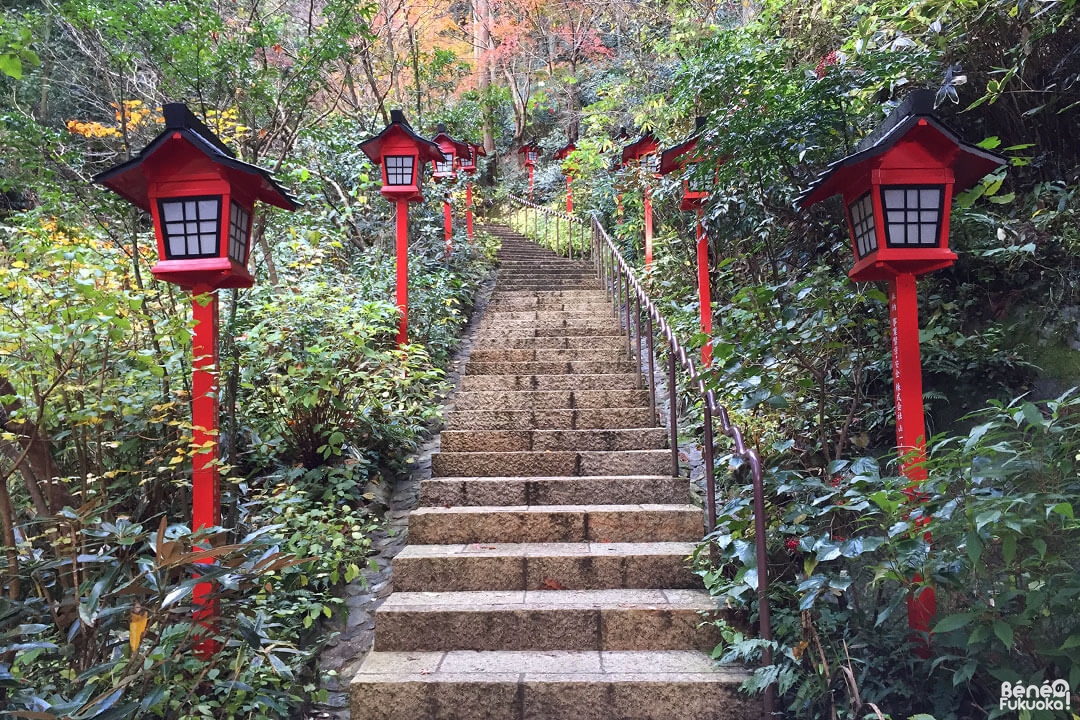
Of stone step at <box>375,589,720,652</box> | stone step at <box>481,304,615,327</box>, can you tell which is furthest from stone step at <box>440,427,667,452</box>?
stone step at <box>481,304,615,327</box>

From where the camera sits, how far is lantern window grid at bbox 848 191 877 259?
294cm

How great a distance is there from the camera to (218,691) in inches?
106

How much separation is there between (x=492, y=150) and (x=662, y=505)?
1801cm

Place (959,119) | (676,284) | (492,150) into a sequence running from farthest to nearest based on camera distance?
(492,150)
(676,284)
(959,119)

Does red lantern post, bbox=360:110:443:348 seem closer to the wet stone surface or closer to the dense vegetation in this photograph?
the dense vegetation

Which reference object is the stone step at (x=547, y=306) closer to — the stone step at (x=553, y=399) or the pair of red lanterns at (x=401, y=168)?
the pair of red lanterns at (x=401, y=168)

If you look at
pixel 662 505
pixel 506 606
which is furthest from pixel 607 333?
pixel 506 606

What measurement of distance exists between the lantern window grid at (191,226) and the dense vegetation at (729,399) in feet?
1.24

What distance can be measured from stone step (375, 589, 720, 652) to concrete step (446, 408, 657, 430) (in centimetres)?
212

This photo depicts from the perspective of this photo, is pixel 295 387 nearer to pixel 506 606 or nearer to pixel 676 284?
pixel 506 606

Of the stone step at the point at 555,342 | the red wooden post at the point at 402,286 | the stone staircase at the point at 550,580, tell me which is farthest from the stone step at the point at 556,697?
the stone step at the point at 555,342

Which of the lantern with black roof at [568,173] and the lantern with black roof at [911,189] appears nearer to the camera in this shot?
the lantern with black roof at [911,189]

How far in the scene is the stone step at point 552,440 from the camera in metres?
5.00

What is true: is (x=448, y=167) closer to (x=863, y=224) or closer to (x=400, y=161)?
(x=400, y=161)
